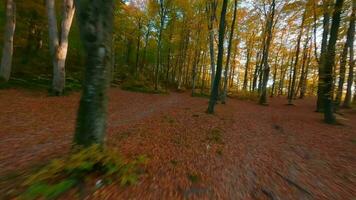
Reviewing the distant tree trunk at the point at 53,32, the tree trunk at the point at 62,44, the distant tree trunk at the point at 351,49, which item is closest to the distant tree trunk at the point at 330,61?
the distant tree trunk at the point at 351,49

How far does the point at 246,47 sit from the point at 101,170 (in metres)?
30.6

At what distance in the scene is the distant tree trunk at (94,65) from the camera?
343cm

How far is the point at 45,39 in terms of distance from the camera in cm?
2095

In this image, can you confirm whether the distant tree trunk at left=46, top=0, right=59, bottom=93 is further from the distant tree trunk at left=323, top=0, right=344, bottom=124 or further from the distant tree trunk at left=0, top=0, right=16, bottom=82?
the distant tree trunk at left=323, top=0, right=344, bottom=124

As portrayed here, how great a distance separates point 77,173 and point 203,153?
10.6ft

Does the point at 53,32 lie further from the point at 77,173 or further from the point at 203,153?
the point at 77,173

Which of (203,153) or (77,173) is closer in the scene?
(77,173)

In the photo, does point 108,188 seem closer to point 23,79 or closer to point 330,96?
point 330,96

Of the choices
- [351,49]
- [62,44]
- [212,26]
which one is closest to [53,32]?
[62,44]

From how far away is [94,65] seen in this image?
138 inches

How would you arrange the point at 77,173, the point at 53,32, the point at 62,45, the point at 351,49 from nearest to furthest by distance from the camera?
the point at 77,173 < the point at 53,32 < the point at 62,45 < the point at 351,49

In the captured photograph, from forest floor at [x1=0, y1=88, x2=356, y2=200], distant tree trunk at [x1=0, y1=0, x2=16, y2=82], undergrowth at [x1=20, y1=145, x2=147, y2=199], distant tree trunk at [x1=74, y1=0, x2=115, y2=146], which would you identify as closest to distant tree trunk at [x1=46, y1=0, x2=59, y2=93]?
distant tree trunk at [x1=0, y1=0, x2=16, y2=82]

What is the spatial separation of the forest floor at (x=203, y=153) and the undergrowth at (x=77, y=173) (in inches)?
10.3

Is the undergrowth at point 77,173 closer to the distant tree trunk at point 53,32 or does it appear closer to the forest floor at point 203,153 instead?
the forest floor at point 203,153
